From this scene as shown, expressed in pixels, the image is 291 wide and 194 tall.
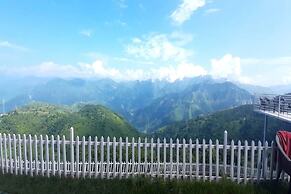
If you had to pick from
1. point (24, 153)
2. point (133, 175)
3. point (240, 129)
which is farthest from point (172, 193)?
point (240, 129)

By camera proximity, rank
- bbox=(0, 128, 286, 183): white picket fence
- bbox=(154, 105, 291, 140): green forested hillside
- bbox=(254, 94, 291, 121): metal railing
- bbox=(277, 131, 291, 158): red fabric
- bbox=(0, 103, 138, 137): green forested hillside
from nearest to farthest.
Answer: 1. bbox=(277, 131, 291, 158): red fabric
2. bbox=(0, 128, 286, 183): white picket fence
3. bbox=(254, 94, 291, 121): metal railing
4. bbox=(154, 105, 291, 140): green forested hillside
5. bbox=(0, 103, 138, 137): green forested hillside

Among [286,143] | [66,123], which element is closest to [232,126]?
[66,123]

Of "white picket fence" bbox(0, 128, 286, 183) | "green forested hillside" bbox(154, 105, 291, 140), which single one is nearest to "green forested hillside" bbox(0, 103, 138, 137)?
"green forested hillside" bbox(154, 105, 291, 140)

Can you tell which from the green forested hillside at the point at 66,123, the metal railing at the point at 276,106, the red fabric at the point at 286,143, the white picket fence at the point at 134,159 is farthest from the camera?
the green forested hillside at the point at 66,123

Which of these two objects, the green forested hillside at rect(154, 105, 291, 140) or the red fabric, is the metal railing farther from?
the green forested hillside at rect(154, 105, 291, 140)

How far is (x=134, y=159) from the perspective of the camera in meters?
10.5

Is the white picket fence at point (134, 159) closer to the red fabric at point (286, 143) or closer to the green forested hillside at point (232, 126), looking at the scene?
the red fabric at point (286, 143)

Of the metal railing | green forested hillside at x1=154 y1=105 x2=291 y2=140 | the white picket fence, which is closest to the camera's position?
Answer: the white picket fence

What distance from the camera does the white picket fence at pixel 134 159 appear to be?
397 inches

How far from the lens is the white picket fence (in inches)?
397

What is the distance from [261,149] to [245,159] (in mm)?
546

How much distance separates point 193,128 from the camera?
9006 cm

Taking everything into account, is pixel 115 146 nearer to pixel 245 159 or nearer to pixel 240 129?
pixel 245 159

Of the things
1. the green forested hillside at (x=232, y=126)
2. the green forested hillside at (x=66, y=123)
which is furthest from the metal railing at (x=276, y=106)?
the green forested hillside at (x=66, y=123)
